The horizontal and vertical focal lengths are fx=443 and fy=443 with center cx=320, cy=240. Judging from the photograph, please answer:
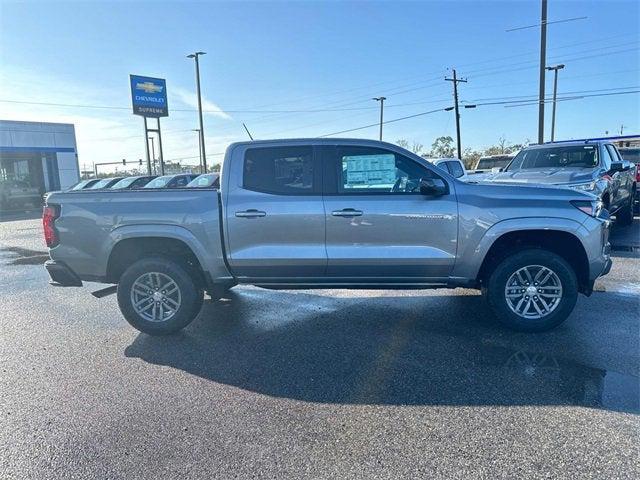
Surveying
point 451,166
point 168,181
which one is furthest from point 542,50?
point 168,181

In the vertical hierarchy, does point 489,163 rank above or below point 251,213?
above

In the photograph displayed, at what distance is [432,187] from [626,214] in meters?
9.85

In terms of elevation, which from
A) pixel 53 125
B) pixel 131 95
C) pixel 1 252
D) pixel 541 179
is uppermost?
pixel 131 95

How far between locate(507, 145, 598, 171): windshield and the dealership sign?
29.9 meters

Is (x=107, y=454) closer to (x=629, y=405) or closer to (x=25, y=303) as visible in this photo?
(x=629, y=405)

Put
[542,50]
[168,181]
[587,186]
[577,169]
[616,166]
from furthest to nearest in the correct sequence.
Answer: [168,181], [542,50], [577,169], [616,166], [587,186]

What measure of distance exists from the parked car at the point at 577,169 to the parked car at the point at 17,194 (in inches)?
1048

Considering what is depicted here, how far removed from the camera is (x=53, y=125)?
98.2 feet

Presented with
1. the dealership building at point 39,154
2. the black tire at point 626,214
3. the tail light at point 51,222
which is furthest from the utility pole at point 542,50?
the dealership building at point 39,154

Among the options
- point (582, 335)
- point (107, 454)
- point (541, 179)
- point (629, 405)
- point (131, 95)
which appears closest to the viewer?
point (107, 454)

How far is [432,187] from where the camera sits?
4.25 metres

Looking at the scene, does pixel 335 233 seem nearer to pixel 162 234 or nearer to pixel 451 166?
pixel 162 234

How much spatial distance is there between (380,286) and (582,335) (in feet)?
6.82

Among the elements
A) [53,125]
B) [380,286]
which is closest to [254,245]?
[380,286]
